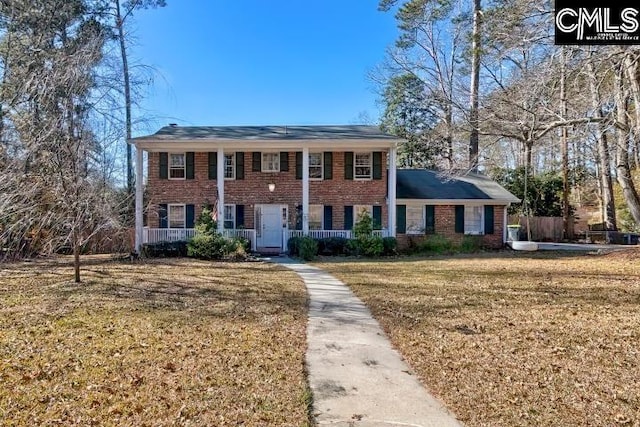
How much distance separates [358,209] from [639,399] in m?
15.1

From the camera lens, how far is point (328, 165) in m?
18.6

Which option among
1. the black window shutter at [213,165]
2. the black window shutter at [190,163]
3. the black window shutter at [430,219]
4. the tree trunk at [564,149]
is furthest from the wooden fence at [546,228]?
the black window shutter at [190,163]

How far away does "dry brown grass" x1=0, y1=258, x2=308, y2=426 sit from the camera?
3.43 meters

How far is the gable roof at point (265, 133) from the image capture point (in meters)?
17.7

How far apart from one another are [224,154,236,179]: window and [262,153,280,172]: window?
135 cm

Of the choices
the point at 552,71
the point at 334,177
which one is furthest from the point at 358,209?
the point at 552,71

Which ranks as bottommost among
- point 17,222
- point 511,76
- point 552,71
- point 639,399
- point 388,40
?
point 639,399

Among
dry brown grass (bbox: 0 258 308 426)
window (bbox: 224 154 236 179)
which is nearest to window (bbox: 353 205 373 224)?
window (bbox: 224 154 236 179)

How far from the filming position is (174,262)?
14.2 m

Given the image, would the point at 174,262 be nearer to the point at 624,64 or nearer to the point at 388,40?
the point at 624,64

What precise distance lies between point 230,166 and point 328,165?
4447 mm

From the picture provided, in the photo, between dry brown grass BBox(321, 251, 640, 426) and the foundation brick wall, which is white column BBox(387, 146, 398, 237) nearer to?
the foundation brick wall

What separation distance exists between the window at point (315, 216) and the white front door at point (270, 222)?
1164 millimetres

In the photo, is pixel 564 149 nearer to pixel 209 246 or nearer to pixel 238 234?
pixel 238 234
